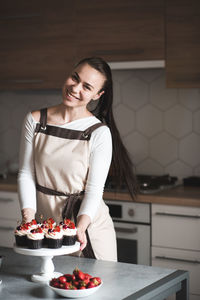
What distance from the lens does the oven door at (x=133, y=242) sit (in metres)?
3.12

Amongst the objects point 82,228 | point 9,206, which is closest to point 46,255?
point 82,228

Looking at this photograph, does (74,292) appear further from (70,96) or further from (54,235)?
(70,96)

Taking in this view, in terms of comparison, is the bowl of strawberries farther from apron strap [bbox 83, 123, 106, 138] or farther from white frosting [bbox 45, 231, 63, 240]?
apron strap [bbox 83, 123, 106, 138]

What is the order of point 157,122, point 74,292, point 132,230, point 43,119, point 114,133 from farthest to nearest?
point 157,122
point 132,230
point 114,133
point 43,119
point 74,292

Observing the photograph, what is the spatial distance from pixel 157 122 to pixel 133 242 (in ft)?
3.02

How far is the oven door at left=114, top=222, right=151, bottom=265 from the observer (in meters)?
3.12

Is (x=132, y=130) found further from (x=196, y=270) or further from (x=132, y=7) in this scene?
(x=196, y=270)

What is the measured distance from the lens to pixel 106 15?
3393 millimetres

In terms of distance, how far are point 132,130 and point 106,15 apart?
836 mm

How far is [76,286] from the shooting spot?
5.04 feet

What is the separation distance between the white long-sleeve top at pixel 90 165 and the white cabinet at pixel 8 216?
1.30m

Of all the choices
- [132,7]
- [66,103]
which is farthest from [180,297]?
[132,7]

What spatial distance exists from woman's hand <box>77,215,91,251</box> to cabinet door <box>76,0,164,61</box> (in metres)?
1.51

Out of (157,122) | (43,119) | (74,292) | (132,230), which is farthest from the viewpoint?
(157,122)
